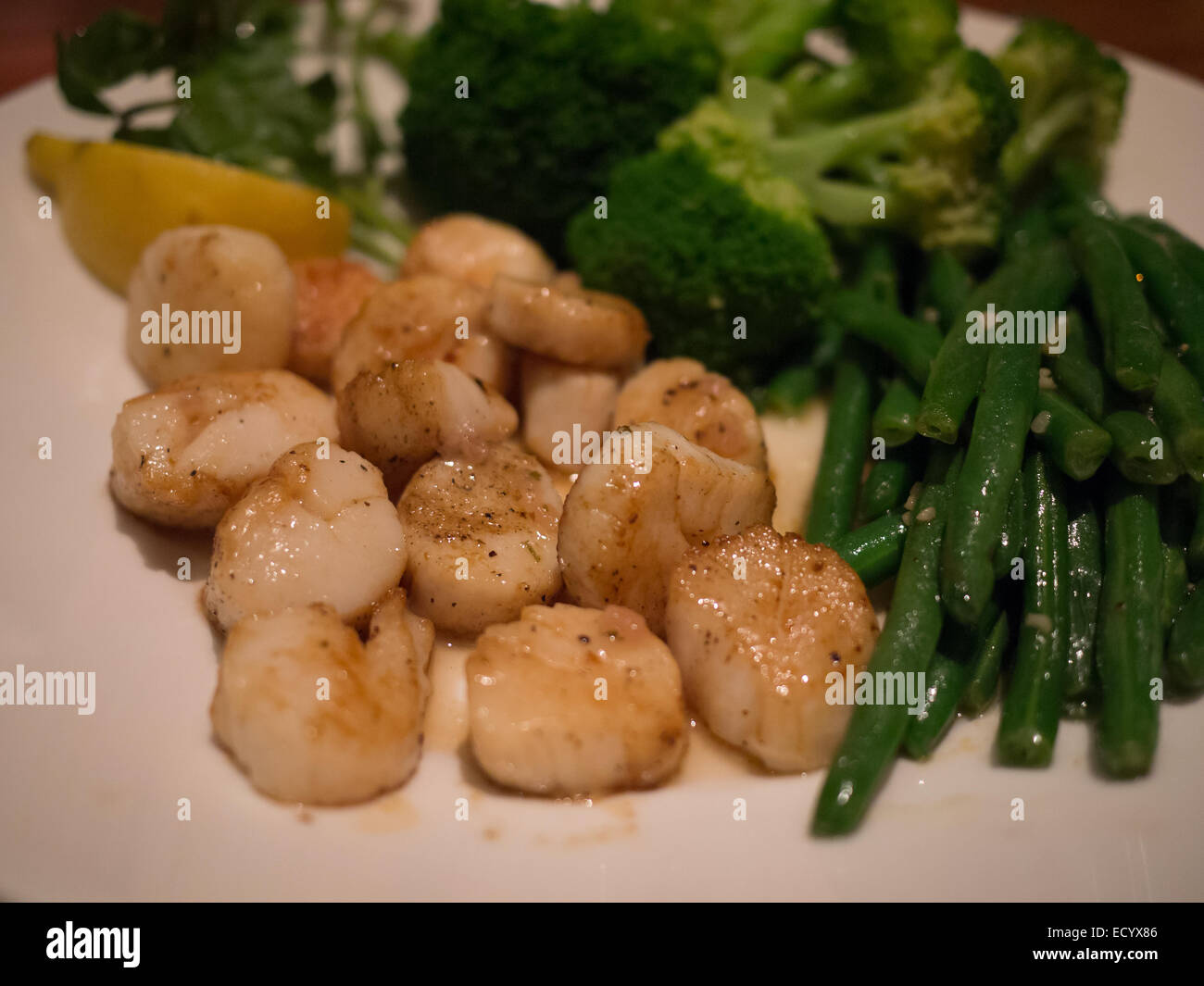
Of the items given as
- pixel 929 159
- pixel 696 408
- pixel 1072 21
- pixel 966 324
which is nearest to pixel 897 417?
pixel 966 324

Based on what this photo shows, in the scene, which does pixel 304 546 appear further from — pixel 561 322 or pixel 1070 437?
pixel 1070 437

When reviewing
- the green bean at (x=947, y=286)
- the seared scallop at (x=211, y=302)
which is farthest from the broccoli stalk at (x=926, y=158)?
the seared scallop at (x=211, y=302)

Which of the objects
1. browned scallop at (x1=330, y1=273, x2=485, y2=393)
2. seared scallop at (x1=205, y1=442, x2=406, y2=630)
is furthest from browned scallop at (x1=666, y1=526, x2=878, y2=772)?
browned scallop at (x1=330, y1=273, x2=485, y2=393)

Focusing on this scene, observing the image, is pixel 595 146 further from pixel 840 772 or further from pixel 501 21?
pixel 840 772

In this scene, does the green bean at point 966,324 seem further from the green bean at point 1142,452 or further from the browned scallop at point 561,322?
the browned scallop at point 561,322

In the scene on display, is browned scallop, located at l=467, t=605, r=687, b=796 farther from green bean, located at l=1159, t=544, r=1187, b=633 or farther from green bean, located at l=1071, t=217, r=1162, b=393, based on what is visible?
green bean, located at l=1071, t=217, r=1162, b=393

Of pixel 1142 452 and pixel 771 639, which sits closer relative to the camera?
pixel 771 639
